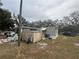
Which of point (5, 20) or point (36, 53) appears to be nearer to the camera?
point (36, 53)

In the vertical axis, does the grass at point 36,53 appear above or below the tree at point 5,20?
below

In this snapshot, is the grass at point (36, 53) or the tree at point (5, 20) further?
the tree at point (5, 20)

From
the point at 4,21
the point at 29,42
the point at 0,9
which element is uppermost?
the point at 0,9

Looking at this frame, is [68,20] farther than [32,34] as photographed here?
Yes

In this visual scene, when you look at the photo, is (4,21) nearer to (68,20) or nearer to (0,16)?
(0,16)

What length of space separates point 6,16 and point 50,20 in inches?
2578

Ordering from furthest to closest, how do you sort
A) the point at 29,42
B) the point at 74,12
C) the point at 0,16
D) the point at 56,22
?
the point at 56,22
the point at 74,12
the point at 0,16
the point at 29,42

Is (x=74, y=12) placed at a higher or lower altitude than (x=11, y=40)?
higher

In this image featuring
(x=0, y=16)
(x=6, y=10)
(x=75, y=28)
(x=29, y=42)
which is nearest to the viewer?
(x=29, y=42)

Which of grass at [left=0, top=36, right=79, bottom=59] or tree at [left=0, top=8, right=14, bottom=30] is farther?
tree at [left=0, top=8, right=14, bottom=30]

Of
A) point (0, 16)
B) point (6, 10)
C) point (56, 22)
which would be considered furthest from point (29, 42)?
point (56, 22)

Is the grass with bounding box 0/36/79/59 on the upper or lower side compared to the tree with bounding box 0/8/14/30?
lower

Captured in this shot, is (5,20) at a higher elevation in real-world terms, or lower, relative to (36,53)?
higher

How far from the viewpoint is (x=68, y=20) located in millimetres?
97812
